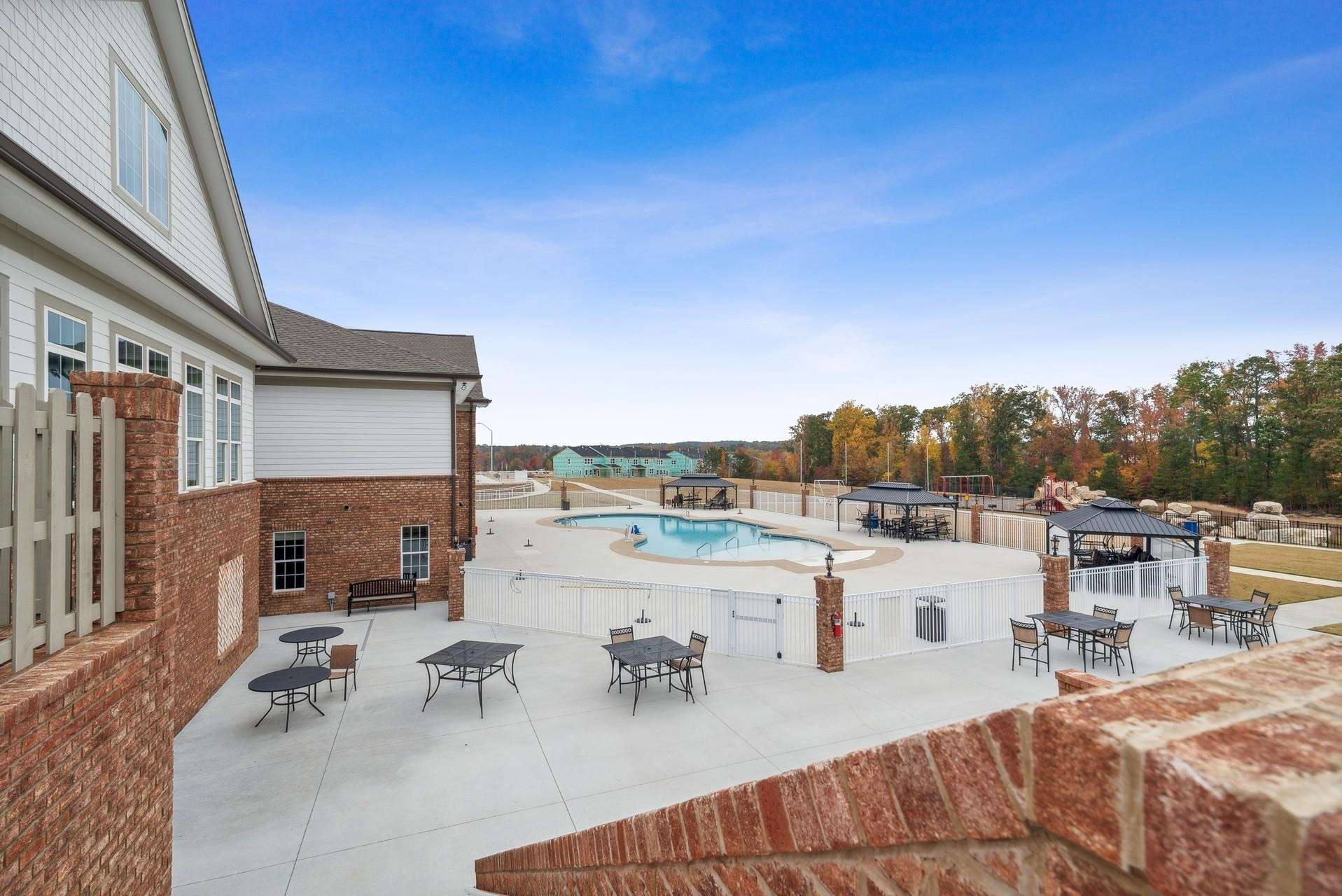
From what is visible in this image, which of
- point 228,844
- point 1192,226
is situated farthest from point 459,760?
point 1192,226

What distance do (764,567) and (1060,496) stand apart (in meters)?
33.1

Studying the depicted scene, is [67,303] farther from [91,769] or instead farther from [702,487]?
[702,487]

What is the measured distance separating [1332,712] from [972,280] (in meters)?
53.2

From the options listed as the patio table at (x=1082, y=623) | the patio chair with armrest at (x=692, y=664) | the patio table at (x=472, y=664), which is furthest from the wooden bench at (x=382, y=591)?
the patio table at (x=1082, y=623)

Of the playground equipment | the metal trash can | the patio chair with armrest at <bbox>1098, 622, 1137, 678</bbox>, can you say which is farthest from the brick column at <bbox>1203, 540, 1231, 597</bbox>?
the playground equipment

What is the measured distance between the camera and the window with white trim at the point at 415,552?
17.6 metres

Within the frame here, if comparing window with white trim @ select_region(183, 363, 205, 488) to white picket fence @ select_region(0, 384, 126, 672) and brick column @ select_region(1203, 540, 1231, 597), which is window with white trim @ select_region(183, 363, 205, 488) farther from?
brick column @ select_region(1203, 540, 1231, 597)

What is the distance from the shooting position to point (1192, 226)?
3734 cm

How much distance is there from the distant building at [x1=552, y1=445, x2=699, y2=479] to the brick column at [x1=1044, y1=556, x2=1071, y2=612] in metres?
119

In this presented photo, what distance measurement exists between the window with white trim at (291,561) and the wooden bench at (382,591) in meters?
1.40

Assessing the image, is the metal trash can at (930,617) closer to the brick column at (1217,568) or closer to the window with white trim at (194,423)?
the brick column at (1217,568)

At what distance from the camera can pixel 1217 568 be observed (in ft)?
51.3

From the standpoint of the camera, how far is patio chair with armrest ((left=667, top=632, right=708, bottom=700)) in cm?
999

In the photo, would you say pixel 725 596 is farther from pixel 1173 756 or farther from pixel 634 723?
pixel 1173 756
